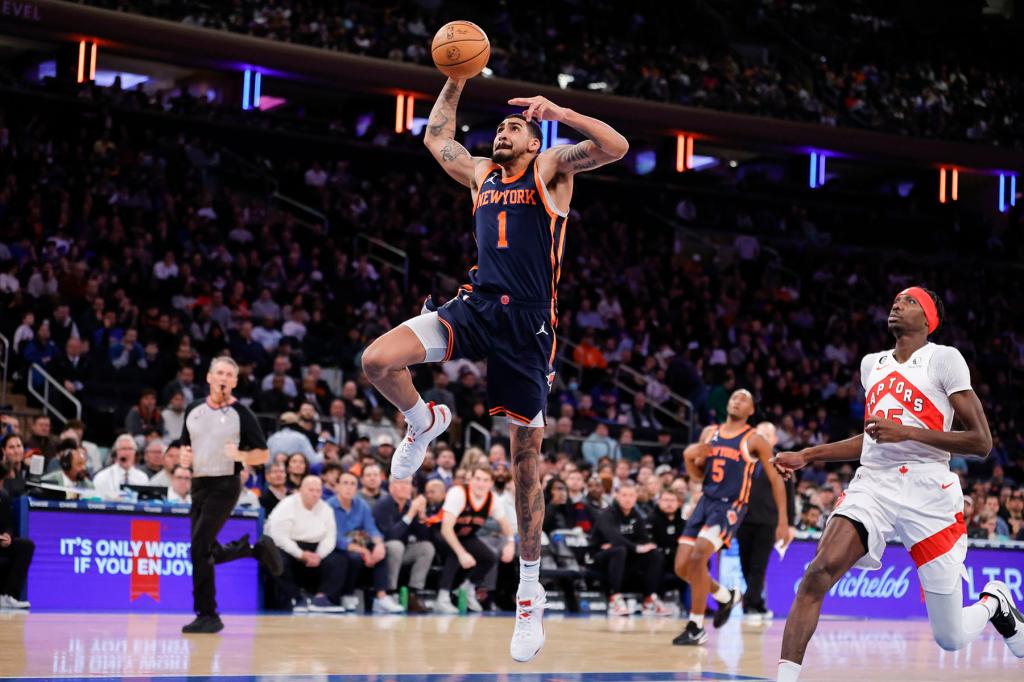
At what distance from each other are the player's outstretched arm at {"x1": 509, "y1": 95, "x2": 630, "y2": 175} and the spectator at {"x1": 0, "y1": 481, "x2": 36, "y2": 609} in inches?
282

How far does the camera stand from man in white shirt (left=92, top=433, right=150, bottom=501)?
13719 mm

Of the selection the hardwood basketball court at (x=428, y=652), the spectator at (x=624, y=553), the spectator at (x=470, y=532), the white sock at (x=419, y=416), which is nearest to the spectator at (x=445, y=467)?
the spectator at (x=470, y=532)

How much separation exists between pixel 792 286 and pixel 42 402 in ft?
59.2

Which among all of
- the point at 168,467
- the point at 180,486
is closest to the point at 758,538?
the point at 180,486

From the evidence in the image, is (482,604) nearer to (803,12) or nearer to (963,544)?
(963,544)

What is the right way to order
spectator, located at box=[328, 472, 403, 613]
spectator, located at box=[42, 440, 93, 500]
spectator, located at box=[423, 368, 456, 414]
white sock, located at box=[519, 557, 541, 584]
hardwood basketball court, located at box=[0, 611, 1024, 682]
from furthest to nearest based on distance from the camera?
spectator, located at box=[423, 368, 456, 414], spectator, located at box=[328, 472, 403, 613], spectator, located at box=[42, 440, 93, 500], hardwood basketball court, located at box=[0, 611, 1024, 682], white sock, located at box=[519, 557, 541, 584]

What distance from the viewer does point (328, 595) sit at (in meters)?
13.8

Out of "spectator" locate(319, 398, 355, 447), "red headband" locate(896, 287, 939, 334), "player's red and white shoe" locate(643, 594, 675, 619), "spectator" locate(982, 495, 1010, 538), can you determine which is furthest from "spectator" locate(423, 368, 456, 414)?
"red headband" locate(896, 287, 939, 334)

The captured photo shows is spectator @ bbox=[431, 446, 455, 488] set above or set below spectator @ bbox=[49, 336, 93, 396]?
below

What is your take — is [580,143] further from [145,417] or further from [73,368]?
[73,368]

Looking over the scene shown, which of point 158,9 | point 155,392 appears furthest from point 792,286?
point 155,392

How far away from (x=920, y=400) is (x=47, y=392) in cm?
1247

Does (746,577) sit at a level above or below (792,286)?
below

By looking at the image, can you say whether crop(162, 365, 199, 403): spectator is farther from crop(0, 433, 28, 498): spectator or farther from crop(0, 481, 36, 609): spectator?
crop(0, 481, 36, 609): spectator
